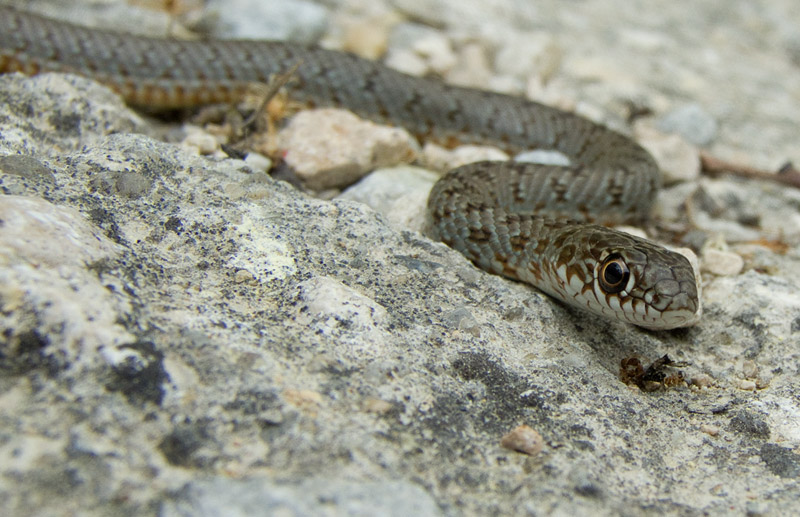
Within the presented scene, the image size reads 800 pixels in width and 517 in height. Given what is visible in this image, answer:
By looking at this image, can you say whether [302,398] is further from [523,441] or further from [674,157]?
[674,157]

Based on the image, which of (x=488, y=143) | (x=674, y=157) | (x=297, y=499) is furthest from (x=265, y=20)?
(x=297, y=499)

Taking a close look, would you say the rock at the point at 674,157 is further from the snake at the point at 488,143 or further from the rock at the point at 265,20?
the rock at the point at 265,20

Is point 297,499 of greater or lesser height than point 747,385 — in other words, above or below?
above

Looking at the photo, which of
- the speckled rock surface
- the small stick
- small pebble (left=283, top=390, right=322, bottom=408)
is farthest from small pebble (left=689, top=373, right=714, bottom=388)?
the small stick

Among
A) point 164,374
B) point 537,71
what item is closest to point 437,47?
point 537,71

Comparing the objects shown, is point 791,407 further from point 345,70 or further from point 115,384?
point 345,70

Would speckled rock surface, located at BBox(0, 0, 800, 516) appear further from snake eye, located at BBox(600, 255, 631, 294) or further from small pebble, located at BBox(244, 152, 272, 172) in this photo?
small pebble, located at BBox(244, 152, 272, 172)
